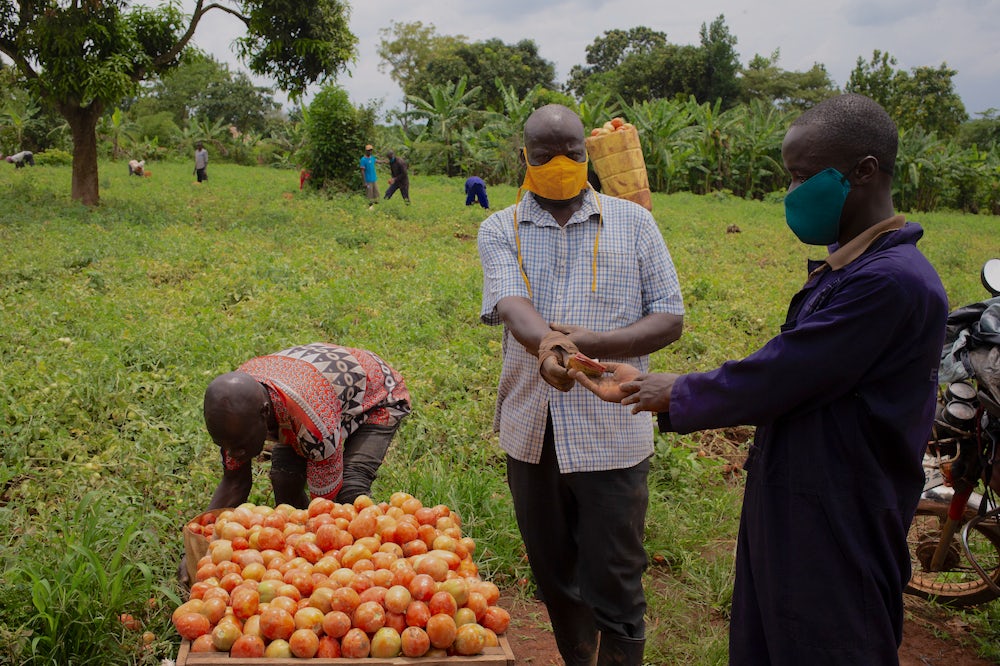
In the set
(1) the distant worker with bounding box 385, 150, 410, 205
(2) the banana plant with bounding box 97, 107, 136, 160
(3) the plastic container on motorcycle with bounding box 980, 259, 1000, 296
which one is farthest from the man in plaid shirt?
(2) the banana plant with bounding box 97, 107, 136, 160

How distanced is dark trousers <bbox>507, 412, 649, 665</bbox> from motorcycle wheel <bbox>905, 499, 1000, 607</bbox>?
1793 mm

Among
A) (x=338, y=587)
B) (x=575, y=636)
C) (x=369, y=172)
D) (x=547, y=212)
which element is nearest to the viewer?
(x=338, y=587)

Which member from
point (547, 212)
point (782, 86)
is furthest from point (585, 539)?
point (782, 86)

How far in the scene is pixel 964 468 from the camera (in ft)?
11.3

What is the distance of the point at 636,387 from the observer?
2158 mm

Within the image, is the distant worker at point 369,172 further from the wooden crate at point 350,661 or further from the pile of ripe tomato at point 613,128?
the wooden crate at point 350,661

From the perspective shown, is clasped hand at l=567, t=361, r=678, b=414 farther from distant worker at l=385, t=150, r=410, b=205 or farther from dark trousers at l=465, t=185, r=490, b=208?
dark trousers at l=465, t=185, r=490, b=208

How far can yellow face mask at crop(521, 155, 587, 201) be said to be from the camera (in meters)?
2.68

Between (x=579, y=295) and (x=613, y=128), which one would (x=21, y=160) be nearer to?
(x=613, y=128)

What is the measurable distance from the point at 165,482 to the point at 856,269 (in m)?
3.68

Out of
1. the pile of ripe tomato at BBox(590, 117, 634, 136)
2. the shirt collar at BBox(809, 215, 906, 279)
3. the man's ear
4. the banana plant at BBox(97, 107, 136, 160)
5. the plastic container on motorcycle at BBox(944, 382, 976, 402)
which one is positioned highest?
the banana plant at BBox(97, 107, 136, 160)

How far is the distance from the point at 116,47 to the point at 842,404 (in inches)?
525

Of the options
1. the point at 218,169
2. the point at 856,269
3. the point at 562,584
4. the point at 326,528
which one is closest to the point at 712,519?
the point at 562,584

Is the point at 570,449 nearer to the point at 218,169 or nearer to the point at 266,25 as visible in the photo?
the point at 266,25
